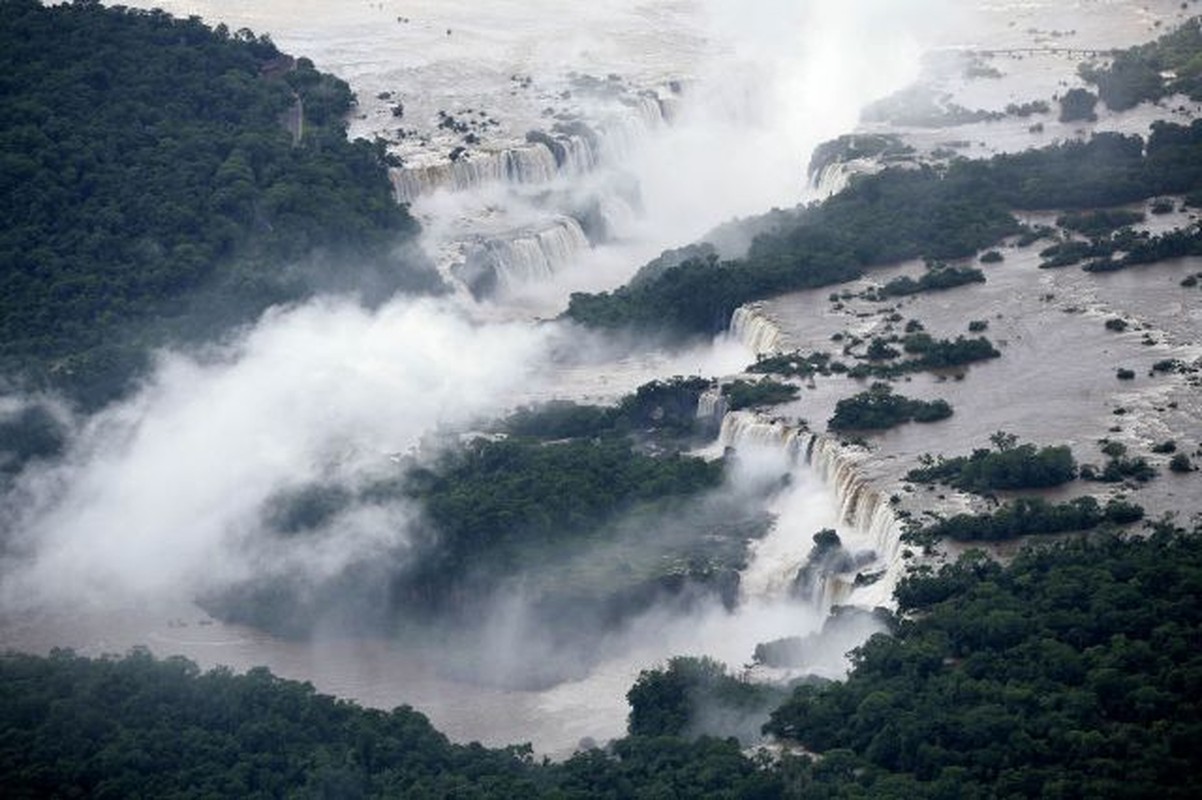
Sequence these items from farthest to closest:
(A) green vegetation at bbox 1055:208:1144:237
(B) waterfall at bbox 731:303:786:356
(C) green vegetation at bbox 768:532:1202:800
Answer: (A) green vegetation at bbox 1055:208:1144:237
(B) waterfall at bbox 731:303:786:356
(C) green vegetation at bbox 768:532:1202:800

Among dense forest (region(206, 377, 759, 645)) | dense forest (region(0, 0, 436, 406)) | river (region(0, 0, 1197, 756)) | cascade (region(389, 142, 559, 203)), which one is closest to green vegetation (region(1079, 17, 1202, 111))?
river (region(0, 0, 1197, 756))

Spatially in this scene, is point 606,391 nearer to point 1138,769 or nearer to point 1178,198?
point 1178,198

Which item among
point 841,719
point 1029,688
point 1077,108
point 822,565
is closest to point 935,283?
point 1077,108

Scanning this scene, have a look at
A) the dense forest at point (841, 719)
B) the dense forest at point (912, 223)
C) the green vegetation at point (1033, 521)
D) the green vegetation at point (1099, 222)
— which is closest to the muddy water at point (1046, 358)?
the dense forest at point (912, 223)

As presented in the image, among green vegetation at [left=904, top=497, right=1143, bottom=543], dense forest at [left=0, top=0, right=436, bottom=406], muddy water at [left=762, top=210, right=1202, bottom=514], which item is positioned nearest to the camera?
green vegetation at [left=904, top=497, right=1143, bottom=543]

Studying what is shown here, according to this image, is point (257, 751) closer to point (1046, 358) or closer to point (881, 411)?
point (881, 411)

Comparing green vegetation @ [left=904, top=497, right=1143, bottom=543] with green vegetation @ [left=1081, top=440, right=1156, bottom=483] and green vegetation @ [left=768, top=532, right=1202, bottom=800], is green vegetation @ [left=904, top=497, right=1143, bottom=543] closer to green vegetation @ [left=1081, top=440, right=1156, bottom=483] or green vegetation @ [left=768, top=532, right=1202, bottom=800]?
green vegetation @ [left=768, top=532, right=1202, bottom=800]
